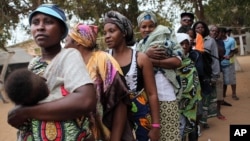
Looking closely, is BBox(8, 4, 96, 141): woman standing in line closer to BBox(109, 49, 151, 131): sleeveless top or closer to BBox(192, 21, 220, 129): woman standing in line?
BBox(109, 49, 151, 131): sleeveless top

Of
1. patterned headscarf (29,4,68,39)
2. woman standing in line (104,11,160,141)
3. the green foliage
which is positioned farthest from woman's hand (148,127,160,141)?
the green foliage

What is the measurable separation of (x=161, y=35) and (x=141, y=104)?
0.66 meters

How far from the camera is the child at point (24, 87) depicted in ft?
4.16

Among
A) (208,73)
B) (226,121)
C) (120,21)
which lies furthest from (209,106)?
(120,21)

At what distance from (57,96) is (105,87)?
0.56 metres

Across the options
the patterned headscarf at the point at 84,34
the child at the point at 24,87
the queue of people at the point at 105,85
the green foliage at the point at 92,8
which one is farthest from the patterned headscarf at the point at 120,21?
the green foliage at the point at 92,8

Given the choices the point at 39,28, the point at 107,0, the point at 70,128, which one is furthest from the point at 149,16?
the point at 107,0

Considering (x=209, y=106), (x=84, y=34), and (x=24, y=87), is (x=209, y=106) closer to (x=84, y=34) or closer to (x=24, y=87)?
(x=84, y=34)

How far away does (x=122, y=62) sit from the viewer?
2.28 meters

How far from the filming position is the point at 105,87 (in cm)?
190

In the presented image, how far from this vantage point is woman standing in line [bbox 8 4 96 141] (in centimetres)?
131

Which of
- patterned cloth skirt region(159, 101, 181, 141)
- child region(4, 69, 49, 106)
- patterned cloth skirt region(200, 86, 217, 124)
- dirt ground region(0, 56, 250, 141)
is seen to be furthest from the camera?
patterned cloth skirt region(200, 86, 217, 124)

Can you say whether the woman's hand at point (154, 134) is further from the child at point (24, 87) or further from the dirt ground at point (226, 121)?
the dirt ground at point (226, 121)

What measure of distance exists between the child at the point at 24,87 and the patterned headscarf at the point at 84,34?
0.71m
